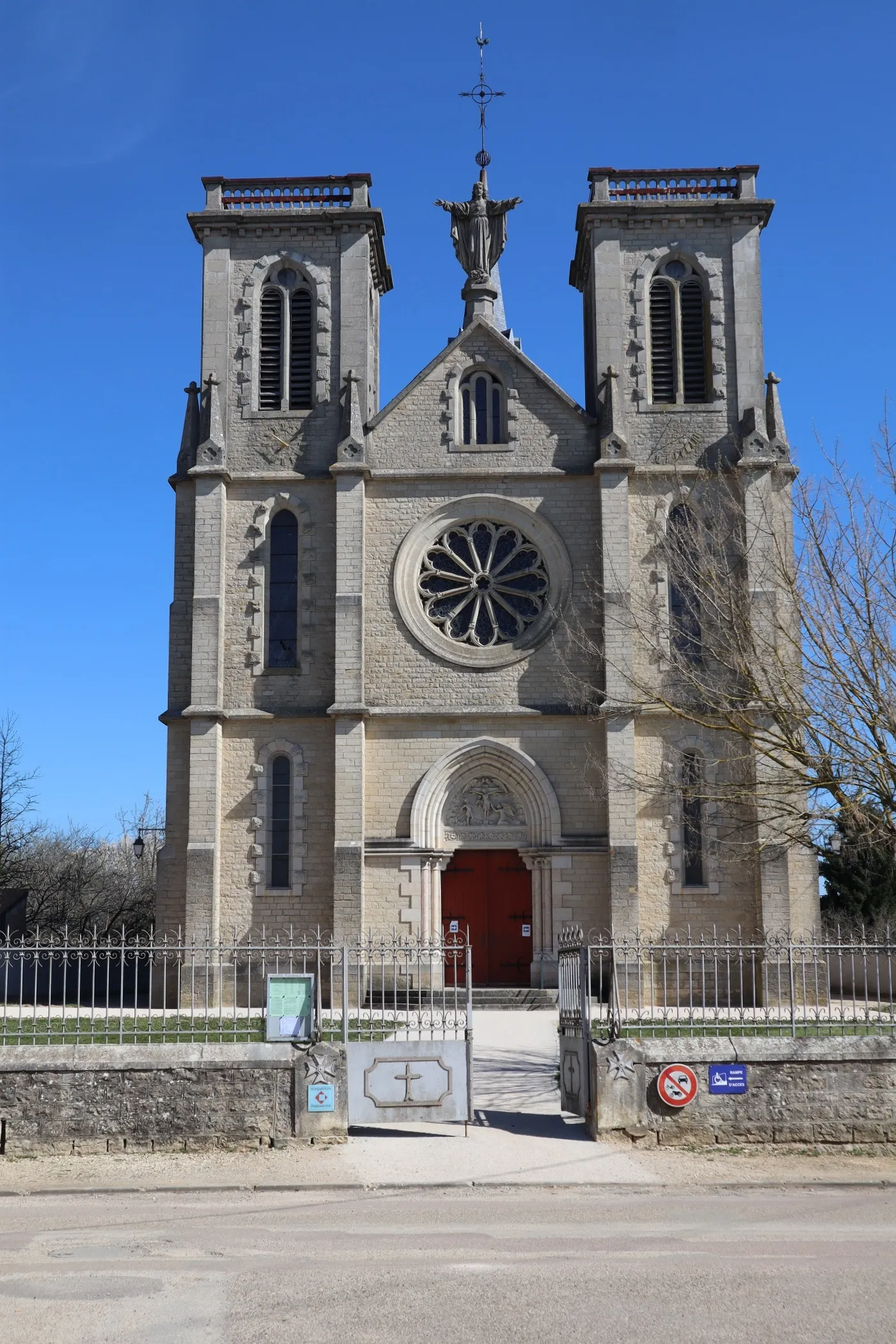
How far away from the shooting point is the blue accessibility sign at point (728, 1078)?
1260cm

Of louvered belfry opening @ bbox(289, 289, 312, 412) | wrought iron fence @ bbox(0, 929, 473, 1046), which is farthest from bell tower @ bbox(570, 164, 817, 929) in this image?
louvered belfry opening @ bbox(289, 289, 312, 412)

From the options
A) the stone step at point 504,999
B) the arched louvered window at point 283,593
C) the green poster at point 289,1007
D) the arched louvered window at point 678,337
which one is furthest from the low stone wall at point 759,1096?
the arched louvered window at point 678,337

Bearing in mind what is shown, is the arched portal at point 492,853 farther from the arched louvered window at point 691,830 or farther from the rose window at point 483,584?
the rose window at point 483,584

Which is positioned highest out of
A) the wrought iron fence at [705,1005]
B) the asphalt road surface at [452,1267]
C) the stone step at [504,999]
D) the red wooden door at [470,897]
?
the red wooden door at [470,897]

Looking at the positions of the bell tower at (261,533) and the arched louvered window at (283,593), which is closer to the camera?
the bell tower at (261,533)

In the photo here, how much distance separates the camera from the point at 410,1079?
1304 centimetres

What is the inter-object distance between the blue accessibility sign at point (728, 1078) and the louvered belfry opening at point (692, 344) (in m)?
16.7

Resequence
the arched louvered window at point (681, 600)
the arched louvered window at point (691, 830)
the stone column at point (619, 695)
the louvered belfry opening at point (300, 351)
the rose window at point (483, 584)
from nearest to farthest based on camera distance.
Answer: the stone column at point (619, 695)
the arched louvered window at point (681, 600)
the arched louvered window at point (691, 830)
the rose window at point (483, 584)
the louvered belfry opening at point (300, 351)

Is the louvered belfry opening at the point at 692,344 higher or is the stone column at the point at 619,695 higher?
the louvered belfry opening at the point at 692,344

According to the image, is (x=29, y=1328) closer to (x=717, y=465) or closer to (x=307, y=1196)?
(x=307, y=1196)

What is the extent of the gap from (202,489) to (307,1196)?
17346 mm

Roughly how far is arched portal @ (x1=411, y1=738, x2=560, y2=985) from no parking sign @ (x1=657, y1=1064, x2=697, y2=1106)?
11.8 m

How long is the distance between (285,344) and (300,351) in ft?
1.12

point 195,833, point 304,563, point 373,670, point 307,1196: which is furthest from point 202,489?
point 307,1196
